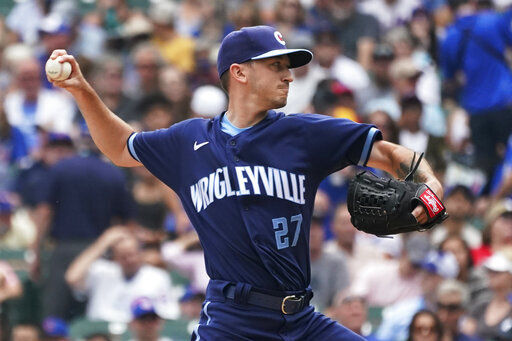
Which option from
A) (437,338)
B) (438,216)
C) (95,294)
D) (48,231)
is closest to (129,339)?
(95,294)

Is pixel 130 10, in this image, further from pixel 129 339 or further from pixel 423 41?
pixel 129 339

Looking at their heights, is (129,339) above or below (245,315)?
below

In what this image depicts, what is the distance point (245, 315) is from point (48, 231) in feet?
14.7

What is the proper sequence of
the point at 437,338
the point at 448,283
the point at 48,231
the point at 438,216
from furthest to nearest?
the point at 48,231, the point at 448,283, the point at 437,338, the point at 438,216

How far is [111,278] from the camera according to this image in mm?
8281

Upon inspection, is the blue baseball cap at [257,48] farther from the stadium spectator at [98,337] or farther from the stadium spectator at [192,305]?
the stadium spectator at [192,305]

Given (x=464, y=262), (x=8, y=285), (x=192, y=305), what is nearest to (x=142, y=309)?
(x=192, y=305)

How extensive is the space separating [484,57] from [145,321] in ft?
14.9

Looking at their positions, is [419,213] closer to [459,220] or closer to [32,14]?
[459,220]

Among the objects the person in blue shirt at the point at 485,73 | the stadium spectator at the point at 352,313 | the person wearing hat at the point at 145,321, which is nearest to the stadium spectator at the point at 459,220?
the person in blue shirt at the point at 485,73

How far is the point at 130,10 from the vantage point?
12.6m

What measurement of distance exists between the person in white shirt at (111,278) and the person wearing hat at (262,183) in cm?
375

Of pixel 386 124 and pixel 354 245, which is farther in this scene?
pixel 386 124

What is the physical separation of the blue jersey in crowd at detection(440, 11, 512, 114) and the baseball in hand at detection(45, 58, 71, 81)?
20.6 ft
